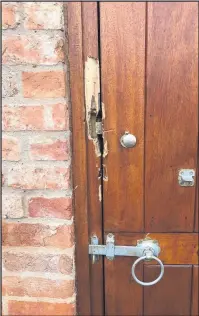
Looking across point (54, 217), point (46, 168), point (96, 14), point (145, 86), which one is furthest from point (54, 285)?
point (96, 14)

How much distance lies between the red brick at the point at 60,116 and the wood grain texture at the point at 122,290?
45 centimetres

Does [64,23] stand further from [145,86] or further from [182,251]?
[182,251]

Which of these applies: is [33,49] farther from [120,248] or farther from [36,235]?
[120,248]

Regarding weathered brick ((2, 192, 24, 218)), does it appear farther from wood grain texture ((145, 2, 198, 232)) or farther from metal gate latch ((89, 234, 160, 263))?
wood grain texture ((145, 2, 198, 232))

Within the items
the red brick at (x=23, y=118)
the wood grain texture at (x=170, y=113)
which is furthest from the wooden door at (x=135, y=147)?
the red brick at (x=23, y=118)

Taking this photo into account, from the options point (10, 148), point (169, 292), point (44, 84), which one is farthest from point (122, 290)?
point (44, 84)

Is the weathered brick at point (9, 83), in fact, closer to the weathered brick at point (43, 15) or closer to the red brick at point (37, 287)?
the weathered brick at point (43, 15)

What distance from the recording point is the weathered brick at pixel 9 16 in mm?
816

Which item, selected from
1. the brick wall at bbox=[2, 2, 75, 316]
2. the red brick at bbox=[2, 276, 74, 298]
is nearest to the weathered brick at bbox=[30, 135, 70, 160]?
the brick wall at bbox=[2, 2, 75, 316]

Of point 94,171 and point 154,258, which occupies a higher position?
point 94,171

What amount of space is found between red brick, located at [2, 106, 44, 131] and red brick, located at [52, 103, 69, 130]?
0.03 metres

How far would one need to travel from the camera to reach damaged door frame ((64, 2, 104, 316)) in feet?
2.90

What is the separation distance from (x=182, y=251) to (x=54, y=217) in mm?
403

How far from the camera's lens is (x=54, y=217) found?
A: 93 cm
